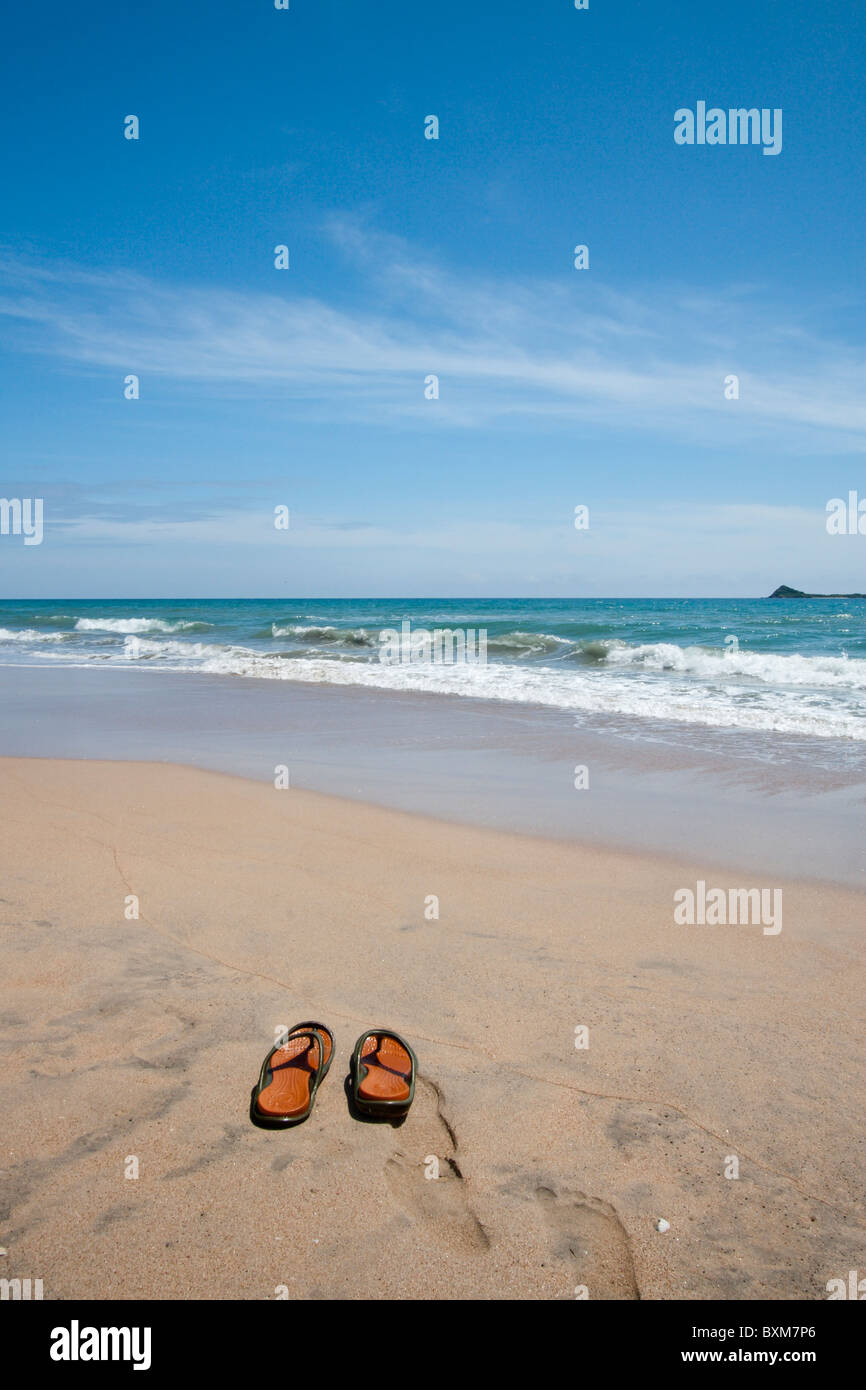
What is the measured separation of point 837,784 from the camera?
24.3 feet

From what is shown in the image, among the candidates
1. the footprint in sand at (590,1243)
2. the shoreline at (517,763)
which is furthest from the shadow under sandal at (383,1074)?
the shoreline at (517,763)

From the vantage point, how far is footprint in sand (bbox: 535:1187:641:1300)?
202 cm

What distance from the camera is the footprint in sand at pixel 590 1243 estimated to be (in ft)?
6.62

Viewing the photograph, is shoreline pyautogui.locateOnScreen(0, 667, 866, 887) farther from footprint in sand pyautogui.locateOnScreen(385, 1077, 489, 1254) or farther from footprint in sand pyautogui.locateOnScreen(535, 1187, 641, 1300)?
footprint in sand pyautogui.locateOnScreen(535, 1187, 641, 1300)

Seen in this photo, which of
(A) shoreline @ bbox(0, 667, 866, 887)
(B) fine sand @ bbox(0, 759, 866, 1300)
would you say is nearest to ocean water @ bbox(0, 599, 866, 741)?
(A) shoreline @ bbox(0, 667, 866, 887)

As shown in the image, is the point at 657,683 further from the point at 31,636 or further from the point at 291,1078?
the point at 31,636

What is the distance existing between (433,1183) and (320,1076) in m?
0.57

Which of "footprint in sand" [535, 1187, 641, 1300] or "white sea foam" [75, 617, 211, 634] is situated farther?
"white sea foam" [75, 617, 211, 634]

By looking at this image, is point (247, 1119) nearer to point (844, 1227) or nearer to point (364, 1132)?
point (364, 1132)

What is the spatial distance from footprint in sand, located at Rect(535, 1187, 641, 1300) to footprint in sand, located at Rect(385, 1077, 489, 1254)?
0.71ft

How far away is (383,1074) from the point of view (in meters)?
2.73

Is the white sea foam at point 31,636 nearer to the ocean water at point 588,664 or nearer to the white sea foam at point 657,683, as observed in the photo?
the ocean water at point 588,664

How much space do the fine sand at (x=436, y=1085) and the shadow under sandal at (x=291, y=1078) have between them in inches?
2.2

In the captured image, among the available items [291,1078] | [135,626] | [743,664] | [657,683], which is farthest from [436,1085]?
[135,626]
